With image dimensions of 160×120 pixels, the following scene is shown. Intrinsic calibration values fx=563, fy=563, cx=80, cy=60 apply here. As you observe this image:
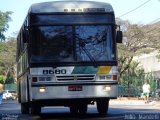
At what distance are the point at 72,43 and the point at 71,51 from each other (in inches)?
11.1

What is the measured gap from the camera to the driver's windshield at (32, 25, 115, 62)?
18.3m

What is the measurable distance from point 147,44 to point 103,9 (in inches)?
1839

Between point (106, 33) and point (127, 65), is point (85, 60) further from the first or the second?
point (127, 65)

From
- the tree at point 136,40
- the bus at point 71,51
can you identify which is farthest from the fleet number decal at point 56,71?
the tree at point 136,40

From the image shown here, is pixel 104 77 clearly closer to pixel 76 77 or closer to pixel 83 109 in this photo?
pixel 76 77

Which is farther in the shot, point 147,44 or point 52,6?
point 147,44

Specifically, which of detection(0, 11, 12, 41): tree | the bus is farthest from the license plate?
detection(0, 11, 12, 41): tree

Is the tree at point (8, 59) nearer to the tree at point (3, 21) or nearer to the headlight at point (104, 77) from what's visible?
the tree at point (3, 21)

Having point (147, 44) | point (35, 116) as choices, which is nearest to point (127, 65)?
point (147, 44)

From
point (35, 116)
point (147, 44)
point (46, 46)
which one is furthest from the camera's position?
point (147, 44)

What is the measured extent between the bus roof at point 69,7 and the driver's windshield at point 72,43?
1.87ft

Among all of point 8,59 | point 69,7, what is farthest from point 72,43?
point 8,59

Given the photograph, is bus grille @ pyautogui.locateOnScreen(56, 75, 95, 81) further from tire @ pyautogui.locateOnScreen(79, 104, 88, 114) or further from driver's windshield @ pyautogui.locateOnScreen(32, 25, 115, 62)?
tire @ pyautogui.locateOnScreen(79, 104, 88, 114)

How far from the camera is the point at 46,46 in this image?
723 inches
